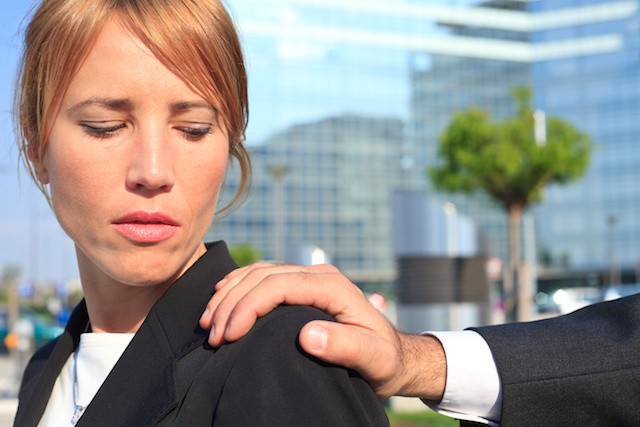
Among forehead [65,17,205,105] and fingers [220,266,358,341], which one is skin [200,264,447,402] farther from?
forehead [65,17,205,105]

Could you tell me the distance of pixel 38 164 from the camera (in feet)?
5.87

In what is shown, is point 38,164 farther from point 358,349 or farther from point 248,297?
point 358,349

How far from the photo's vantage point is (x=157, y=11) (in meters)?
1.55

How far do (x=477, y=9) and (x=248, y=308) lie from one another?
75085 mm

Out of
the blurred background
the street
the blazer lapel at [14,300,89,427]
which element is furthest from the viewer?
the blurred background

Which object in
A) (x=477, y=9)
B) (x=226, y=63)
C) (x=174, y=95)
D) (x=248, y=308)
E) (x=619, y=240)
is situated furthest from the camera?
(x=477, y=9)

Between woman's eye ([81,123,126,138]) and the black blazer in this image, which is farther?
woman's eye ([81,123,126,138])

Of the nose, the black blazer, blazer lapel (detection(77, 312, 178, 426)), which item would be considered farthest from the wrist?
the nose

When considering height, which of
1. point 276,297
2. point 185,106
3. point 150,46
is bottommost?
point 276,297

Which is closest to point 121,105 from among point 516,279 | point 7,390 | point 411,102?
point 7,390

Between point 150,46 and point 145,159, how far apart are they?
7.7 inches

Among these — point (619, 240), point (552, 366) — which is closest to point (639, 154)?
point (619, 240)

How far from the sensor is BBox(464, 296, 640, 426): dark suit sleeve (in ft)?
5.06

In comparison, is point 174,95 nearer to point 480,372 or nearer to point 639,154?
point 480,372
